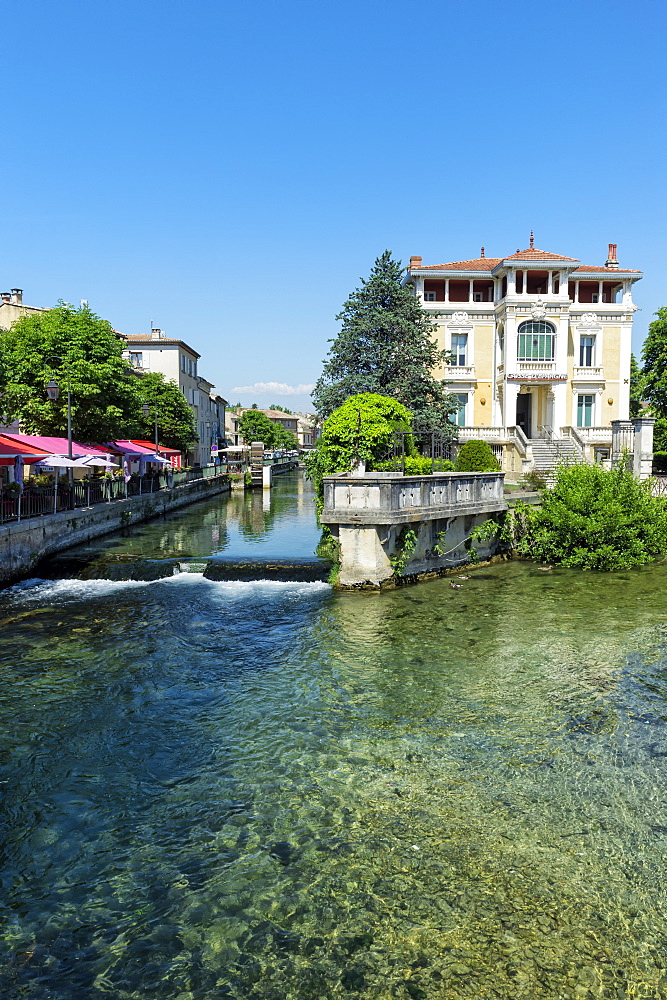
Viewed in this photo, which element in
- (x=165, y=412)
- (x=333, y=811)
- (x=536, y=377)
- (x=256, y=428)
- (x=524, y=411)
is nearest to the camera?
(x=333, y=811)

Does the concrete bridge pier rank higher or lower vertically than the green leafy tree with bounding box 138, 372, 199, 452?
lower

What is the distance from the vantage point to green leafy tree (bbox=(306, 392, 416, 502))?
77.8 ft

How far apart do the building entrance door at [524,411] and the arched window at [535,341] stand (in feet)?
12.6

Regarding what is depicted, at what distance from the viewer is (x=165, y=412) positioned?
53094 millimetres

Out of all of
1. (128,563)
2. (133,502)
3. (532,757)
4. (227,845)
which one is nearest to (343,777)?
(227,845)

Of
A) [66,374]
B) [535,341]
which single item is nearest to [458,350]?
[535,341]

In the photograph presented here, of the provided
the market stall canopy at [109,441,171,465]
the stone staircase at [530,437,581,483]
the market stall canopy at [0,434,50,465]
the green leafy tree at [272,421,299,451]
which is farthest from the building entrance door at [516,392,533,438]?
the green leafy tree at [272,421,299,451]

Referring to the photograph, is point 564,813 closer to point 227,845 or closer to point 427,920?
point 427,920

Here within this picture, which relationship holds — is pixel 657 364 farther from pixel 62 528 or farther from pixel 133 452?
pixel 62 528

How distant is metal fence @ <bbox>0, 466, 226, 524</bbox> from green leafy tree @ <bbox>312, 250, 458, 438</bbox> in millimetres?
10396

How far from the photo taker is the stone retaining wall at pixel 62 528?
1863 cm

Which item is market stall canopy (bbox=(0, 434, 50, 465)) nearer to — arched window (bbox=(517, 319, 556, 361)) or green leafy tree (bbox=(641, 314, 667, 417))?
arched window (bbox=(517, 319, 556, 361))

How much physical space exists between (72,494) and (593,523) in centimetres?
1851

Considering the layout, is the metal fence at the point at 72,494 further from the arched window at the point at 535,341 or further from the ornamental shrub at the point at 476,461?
the arched window at the point at 535,341
